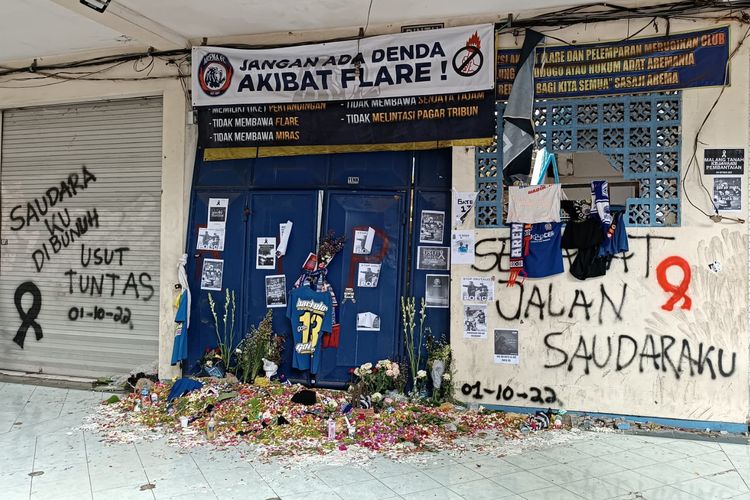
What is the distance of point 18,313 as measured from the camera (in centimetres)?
802

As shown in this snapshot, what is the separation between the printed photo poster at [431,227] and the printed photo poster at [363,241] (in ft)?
1.87

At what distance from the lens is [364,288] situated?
21.7 ft

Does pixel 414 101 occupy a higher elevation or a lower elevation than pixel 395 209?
higher

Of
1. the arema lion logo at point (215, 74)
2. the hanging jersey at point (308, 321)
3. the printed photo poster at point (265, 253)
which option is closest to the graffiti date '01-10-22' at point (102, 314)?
the printed photo poster at point (265, 253)

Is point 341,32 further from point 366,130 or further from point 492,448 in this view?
point 492,448

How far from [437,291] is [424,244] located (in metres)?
0.55

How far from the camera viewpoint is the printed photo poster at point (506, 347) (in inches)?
240

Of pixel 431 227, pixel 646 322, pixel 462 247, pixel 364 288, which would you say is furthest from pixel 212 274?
pixel 646 322

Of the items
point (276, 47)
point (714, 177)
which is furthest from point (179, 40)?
point (714, 177)

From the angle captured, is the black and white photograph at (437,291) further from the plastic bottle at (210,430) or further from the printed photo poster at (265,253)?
the plastic bottle at (210,430)

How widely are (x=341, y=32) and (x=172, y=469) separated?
4872mm

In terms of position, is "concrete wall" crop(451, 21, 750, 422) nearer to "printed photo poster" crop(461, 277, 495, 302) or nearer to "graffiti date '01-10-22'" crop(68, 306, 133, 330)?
"printed photo poster" crop(461, 277, 495, 302)

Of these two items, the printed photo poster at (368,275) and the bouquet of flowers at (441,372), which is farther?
the printed photo poster at (368,275)

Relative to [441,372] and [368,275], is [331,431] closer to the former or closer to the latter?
[441,372]
